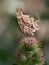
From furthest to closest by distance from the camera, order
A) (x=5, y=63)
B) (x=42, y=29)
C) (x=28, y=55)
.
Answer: (x=42, y=29) < (x=5, y=63) < (x=28, y=55)

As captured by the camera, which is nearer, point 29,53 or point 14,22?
point 29,53

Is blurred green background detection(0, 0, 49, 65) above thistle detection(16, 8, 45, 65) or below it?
below

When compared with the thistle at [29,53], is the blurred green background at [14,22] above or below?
below

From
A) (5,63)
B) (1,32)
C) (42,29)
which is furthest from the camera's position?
(42,29)

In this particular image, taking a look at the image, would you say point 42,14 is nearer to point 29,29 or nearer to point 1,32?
→ point 1,32

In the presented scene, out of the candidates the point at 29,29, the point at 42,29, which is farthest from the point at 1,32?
the point at 29,29

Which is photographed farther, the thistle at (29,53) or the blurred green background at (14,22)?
the blurred green background at (14,22)

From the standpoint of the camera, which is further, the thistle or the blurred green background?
the blurred green background

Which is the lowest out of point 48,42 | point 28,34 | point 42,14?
point 48,42
